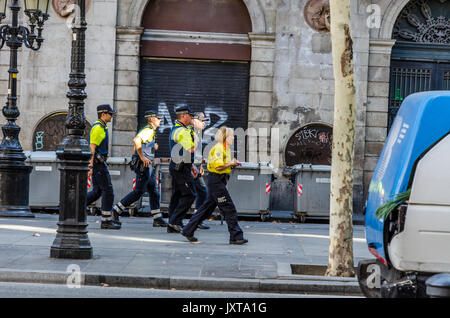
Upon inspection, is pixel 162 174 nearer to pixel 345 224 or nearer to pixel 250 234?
pixel 250 234

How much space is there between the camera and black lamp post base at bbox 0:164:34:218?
48.2 feet

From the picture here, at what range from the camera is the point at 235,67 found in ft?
64.6

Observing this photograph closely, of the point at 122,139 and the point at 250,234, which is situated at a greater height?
the point at 122,139

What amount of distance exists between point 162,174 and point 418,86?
677 centimetres

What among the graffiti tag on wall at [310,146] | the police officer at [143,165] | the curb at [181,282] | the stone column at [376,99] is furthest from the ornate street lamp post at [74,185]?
the stone column at [376,99]

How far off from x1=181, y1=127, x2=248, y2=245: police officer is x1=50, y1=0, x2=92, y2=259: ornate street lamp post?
2303mm

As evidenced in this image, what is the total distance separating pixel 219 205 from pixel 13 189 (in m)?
4.63

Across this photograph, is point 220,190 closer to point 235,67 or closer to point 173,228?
point 173,228

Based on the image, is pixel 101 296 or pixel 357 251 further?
pixel 357 251

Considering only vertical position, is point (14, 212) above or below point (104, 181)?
below

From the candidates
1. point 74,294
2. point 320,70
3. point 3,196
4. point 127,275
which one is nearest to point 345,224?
point 127,275

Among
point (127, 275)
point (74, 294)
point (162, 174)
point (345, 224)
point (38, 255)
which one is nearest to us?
point (74, 294)

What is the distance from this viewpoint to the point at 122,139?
19.4m

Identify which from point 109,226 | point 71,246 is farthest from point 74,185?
point 109,226
